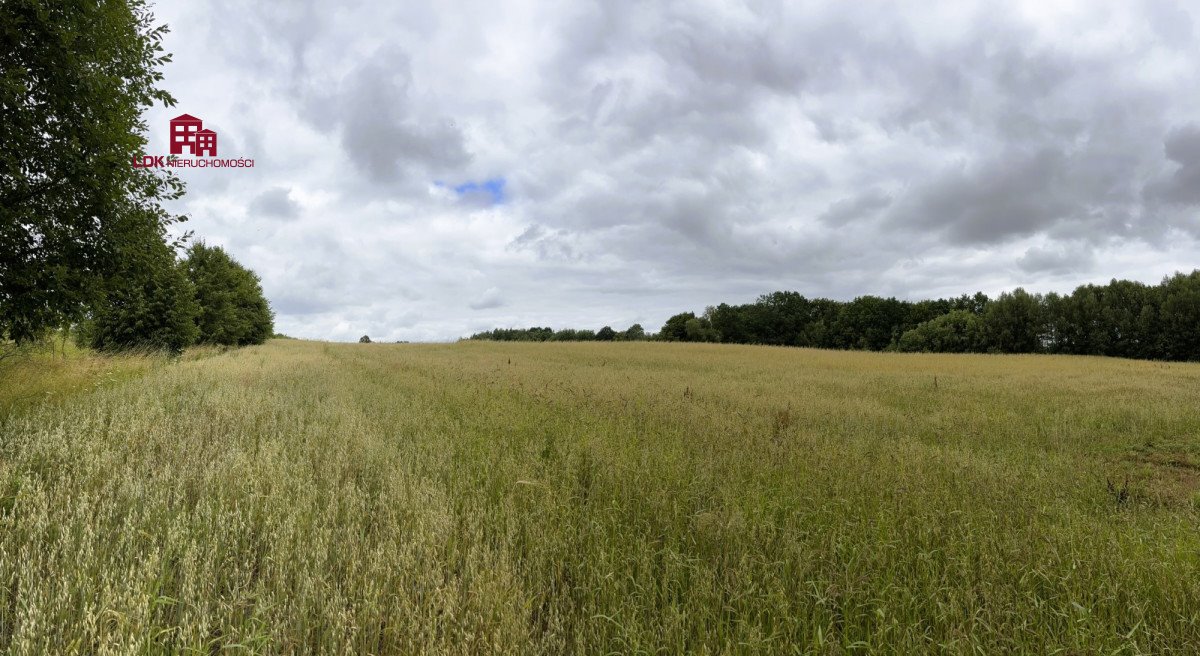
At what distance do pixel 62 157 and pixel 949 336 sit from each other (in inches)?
3181

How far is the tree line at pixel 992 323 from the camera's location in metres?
53.2

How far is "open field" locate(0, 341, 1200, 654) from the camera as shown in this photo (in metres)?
3.00

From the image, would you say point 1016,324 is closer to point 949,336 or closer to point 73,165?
point 949,336

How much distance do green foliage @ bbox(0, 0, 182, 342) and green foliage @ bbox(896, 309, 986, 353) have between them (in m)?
74.5

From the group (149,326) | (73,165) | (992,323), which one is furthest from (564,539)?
(992,323)

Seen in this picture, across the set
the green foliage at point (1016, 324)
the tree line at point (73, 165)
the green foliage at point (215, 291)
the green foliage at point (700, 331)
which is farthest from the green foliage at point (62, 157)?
the green foliage at point (700, 331)

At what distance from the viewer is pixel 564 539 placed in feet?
13.4

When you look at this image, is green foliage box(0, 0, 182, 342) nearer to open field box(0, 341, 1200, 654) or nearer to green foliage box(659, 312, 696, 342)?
open field box(0, 341, 1200, 654)

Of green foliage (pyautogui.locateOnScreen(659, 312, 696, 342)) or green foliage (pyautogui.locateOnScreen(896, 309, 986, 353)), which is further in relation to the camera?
green foliage (pyautogui.locateOnScreen(659, 312, 696, 342))

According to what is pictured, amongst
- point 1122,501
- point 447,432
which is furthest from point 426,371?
point 1122,501

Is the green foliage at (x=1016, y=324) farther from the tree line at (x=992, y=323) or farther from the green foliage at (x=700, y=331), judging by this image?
the green foliage at (x=700, y=331)

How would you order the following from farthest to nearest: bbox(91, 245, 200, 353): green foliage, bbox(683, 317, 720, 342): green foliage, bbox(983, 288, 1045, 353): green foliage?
1. bbox(683, 317, 720, 342): green foliage
2. bbox(983, 288, 1045, 353): green foliage
3. bbox(91, 245, 200, 353): green foliage

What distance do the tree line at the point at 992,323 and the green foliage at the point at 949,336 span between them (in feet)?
0.37

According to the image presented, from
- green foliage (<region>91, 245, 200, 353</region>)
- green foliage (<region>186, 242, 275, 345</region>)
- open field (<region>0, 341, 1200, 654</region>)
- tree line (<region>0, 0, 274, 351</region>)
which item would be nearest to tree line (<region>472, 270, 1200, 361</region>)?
green foliage (<region>186, 242, 275, 345</region>)
